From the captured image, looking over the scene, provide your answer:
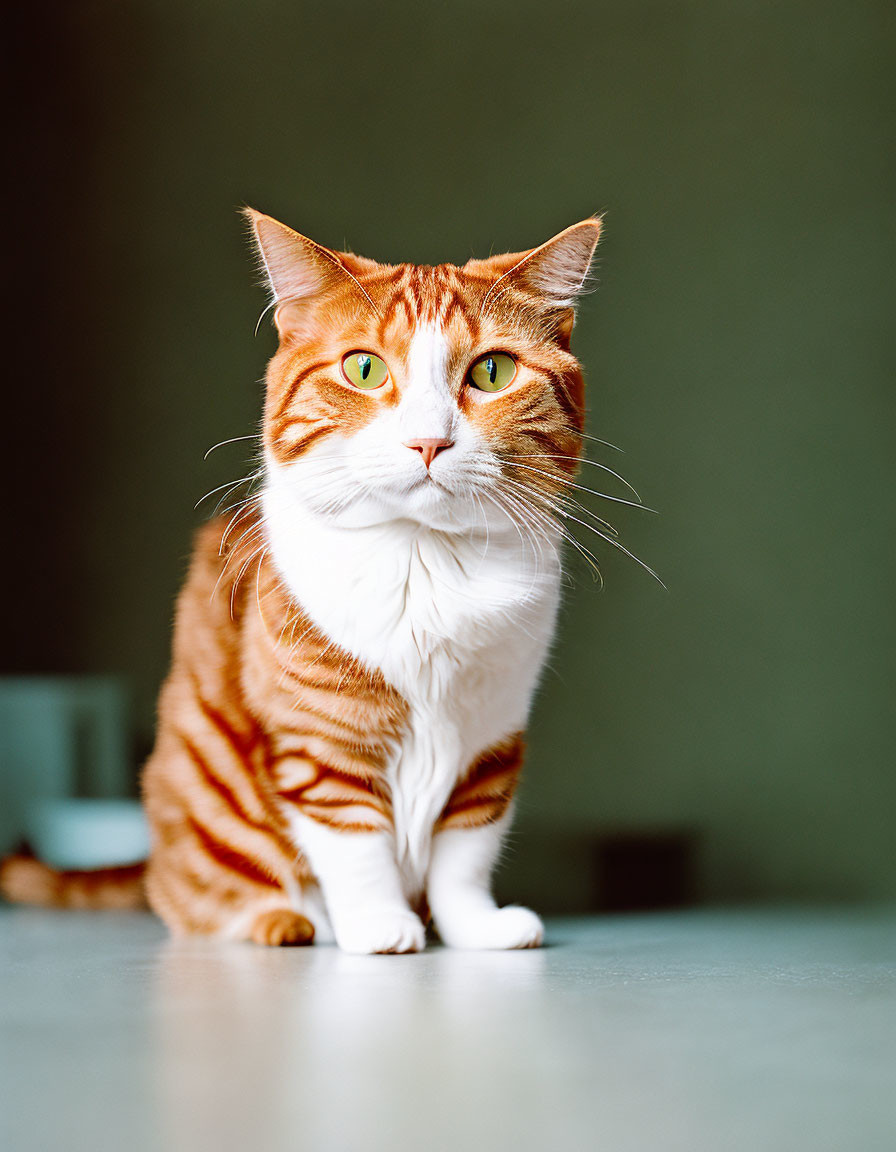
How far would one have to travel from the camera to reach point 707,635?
83.4 inches

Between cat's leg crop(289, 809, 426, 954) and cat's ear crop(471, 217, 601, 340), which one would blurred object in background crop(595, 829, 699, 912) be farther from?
cat's ear crop(471, 217, 601, 340)

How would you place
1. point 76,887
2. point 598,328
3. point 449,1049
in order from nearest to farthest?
1. point 449,1049
2. point 76,887
3. point 598,328

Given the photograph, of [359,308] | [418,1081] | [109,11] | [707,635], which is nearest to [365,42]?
[109,11]

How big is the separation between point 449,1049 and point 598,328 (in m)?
1.48

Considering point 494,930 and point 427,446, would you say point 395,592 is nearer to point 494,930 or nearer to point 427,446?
point 427,446

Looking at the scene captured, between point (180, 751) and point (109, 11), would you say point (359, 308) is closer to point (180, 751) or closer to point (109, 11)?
point (180, 751)

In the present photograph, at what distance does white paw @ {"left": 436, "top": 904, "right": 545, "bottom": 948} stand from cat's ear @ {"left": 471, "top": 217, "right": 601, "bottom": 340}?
684mm

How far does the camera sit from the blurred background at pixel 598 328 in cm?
210

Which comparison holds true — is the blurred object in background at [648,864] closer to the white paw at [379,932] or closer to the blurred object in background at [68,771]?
the white paw at [379,932]

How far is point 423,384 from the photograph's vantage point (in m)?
1.28

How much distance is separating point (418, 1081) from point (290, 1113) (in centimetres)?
10

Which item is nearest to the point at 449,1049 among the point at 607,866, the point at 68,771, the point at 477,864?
the point at 477,864

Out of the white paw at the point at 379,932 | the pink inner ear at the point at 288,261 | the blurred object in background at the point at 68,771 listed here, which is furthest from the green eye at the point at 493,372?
the blurred object in background at the point at 68,771

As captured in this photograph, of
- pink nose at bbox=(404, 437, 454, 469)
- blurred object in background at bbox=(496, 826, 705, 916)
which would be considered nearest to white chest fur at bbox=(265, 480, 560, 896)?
pink nose at bbox=(404, 437, 454, 469)
